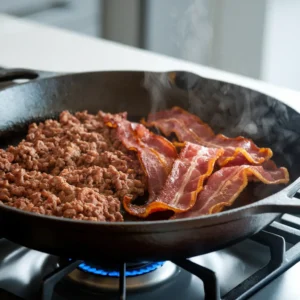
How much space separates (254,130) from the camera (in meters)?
1.56

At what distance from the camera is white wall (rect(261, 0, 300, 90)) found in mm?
3365

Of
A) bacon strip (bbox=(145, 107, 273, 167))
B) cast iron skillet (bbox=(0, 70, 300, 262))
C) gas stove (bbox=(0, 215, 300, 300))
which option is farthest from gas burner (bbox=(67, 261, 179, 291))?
bacon strip (bbox=(145, 107, 273, 167))

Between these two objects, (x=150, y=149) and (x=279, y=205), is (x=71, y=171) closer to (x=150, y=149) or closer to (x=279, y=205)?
(x=150, y=149)

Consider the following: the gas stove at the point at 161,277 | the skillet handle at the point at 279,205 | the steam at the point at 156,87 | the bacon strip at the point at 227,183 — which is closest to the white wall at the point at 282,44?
the steam at the point at 156,87

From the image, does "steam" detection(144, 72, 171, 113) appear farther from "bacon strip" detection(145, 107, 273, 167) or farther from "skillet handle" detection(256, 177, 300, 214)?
"skillet handle" detection(256, 177, 300, 214)

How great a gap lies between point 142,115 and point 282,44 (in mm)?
2048

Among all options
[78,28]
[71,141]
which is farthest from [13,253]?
[78,28]

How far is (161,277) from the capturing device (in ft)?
3.69

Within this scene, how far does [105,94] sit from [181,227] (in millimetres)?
874

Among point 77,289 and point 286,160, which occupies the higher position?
point 286,160

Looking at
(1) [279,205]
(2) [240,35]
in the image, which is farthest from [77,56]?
(2) [240,35]

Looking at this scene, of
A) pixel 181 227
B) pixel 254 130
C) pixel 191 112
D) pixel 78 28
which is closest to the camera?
pixel 181 227

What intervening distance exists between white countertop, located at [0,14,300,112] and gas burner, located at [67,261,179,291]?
2.83ft

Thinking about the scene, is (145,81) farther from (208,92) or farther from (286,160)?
(286,160)
